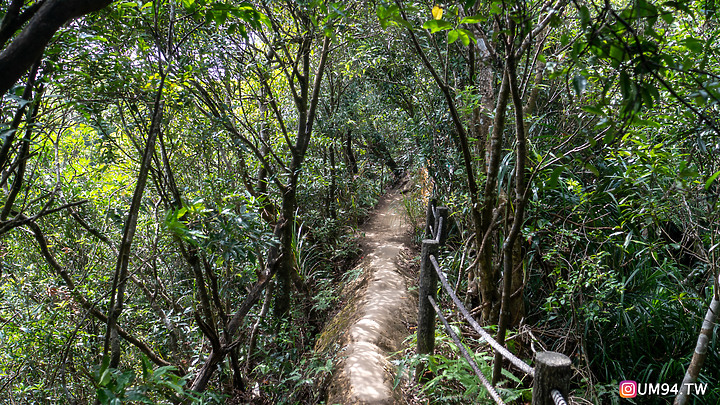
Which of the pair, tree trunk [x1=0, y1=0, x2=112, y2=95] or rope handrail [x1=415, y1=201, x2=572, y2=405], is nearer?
tree trunk [x1=0, y1=0, x2=112, y2=95]

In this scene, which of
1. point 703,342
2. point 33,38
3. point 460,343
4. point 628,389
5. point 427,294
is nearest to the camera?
point 33,38

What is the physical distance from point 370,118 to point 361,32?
452 centimetres

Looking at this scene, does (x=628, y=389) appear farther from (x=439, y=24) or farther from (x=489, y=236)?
(x=439, y=24)

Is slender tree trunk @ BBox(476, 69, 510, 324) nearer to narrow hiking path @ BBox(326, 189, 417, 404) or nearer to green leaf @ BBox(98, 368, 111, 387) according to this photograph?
narrow hiking path @ BBox(326, 189, 417, 404)

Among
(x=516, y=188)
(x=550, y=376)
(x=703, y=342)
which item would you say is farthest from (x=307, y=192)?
(x=550, y=376)

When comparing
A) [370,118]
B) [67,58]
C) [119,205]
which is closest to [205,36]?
[67,58]

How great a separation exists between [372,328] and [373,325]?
6 centimetres

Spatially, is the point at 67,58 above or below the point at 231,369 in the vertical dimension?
above

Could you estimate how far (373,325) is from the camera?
402 centimetres

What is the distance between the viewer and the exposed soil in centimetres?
313

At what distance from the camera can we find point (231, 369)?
12.4ft

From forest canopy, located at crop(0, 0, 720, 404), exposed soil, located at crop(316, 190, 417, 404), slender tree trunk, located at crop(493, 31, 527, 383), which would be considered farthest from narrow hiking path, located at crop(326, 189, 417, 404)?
slender tree trunk, located at crop(493, 31, 527, 383)

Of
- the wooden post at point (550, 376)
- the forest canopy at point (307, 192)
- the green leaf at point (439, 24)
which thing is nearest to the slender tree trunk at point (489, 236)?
the forest canopy at point (307, 192)

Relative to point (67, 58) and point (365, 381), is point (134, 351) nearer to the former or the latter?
point (365, 381)
